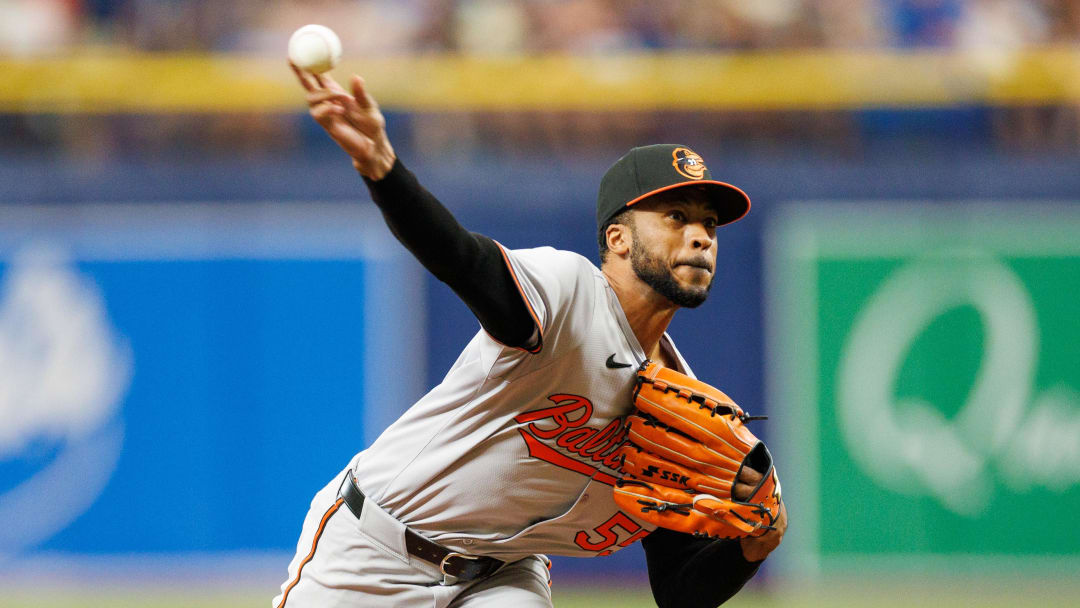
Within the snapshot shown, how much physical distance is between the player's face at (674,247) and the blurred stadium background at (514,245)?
4.38 meters

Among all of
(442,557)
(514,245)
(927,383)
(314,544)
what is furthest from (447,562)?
(927,383)

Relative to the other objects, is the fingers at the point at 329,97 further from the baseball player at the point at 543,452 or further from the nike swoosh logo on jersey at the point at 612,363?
the nike swoosh logo on jersey at the point at 612,363

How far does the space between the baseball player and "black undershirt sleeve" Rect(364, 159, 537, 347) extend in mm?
121

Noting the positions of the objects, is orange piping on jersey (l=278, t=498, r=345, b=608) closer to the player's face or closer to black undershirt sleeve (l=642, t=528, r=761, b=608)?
A: black undershirt sleeve (l=642, t=528, r=761, b=608)

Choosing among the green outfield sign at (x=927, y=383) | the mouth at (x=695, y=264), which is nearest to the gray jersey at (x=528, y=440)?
the mouth at (x=695, y=264)

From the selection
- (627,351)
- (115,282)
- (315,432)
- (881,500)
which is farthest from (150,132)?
(627,351)

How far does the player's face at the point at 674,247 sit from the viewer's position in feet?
11.1

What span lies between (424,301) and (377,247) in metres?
0.43

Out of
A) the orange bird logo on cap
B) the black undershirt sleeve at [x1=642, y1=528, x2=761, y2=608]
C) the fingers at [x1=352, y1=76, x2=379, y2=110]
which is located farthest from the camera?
the black undershirt sleeve at [x1=642, y1=528, x2=761, y2=608]

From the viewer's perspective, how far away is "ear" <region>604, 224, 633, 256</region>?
136 inches

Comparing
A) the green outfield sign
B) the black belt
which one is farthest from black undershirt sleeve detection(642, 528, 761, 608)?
the green outfield sign

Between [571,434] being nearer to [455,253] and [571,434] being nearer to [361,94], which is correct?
[455,253]

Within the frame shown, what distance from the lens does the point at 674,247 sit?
339cm

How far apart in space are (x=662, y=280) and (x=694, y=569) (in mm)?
869
